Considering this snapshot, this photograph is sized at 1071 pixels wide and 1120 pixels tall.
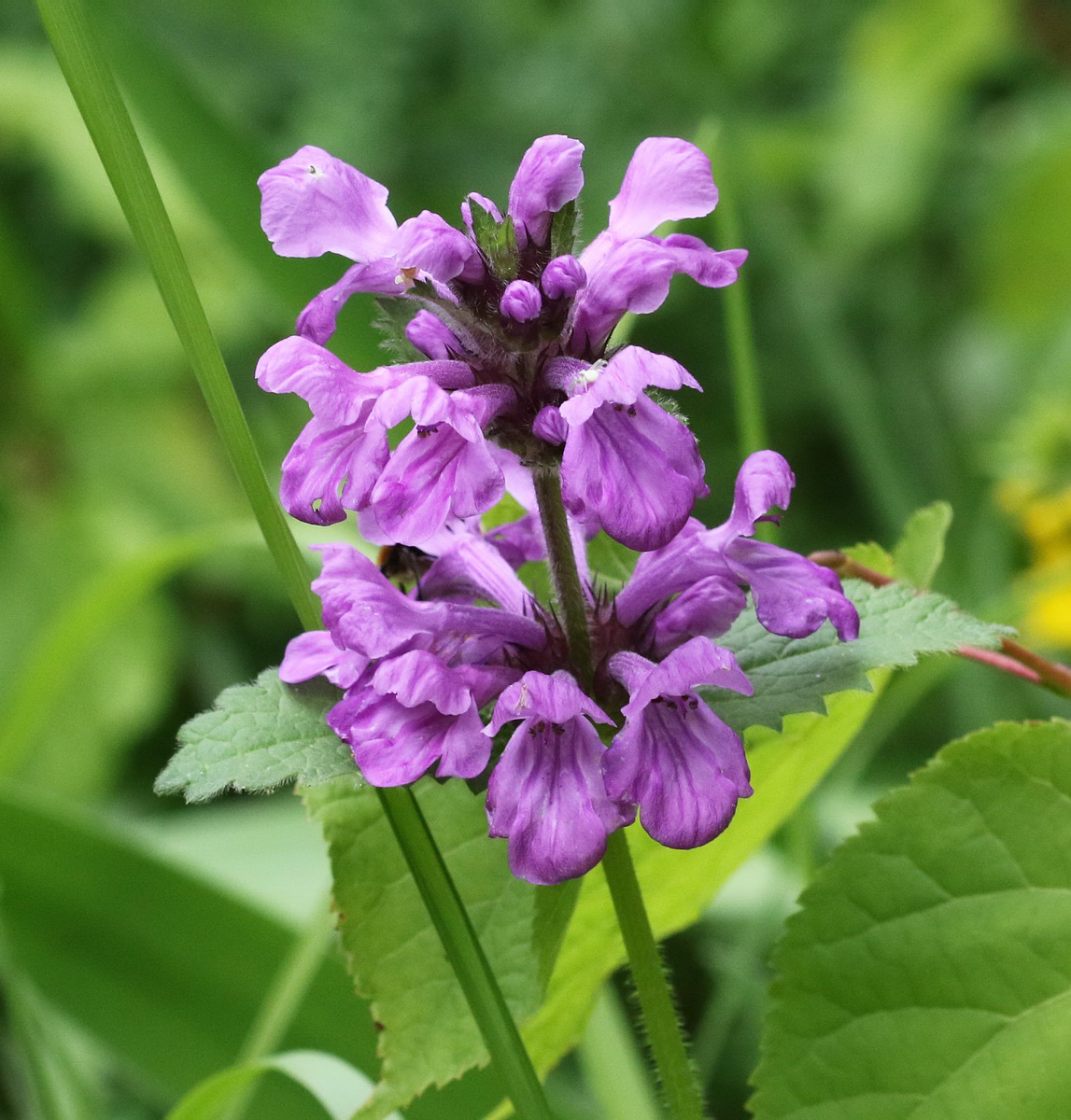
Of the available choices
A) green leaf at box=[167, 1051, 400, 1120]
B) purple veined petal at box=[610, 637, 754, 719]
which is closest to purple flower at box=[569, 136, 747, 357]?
purple veined petal at box=[610, 637, 754, 719]

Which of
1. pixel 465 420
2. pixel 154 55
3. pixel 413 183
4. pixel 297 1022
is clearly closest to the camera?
pixel 465 420

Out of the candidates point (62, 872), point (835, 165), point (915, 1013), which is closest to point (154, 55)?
point (62, 872)

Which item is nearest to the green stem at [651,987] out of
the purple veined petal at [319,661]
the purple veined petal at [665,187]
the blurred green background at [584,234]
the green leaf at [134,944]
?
the purple veined petal at [319,661]

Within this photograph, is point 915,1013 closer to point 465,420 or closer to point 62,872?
point 465,420

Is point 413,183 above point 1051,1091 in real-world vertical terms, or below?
above

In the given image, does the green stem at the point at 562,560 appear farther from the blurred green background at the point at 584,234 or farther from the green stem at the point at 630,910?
the blurred green background at the point at 584,234

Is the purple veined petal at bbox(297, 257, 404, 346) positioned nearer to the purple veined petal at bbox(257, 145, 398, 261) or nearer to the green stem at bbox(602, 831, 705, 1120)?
the purple veined petal at bbox(257, 145, 398, 261)
